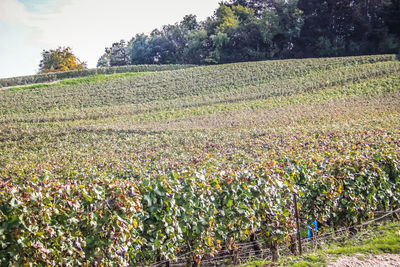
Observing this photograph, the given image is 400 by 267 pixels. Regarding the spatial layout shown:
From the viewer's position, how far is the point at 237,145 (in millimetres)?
15758

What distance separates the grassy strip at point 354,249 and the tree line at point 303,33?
6360 cm

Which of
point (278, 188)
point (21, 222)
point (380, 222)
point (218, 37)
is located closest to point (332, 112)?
point (380, 222)

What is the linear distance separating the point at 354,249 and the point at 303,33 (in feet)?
234

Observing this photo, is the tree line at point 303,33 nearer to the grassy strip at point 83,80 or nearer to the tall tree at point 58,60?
the grassy strip at point 83,80

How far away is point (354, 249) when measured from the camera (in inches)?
279

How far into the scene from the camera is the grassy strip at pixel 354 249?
668 centimetres

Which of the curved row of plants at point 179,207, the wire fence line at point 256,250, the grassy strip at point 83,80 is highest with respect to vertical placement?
the grassy strip at point 83,80

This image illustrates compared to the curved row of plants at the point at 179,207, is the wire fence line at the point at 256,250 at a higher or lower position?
lower

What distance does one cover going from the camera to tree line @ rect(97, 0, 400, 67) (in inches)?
2608

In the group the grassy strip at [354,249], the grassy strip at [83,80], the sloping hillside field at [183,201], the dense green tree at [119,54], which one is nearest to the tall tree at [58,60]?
the dense green tree at [119,54]

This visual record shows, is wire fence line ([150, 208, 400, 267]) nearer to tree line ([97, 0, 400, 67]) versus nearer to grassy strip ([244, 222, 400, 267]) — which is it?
grassy strip ([244, 222, 400, 267])

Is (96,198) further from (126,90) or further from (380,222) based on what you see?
(126,90)

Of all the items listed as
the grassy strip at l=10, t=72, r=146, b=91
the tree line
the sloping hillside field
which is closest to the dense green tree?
the tree line

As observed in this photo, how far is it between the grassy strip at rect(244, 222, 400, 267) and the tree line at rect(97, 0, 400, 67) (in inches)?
2504
